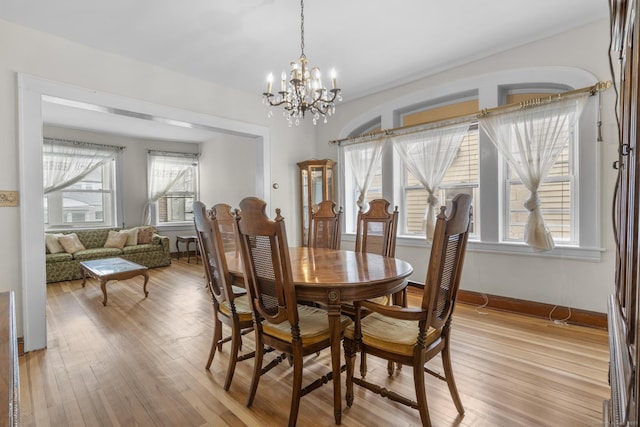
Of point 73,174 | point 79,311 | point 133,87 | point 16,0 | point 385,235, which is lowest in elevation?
point 79,311

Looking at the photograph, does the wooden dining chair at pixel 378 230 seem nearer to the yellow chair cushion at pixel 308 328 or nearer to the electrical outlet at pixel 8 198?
the yellow chair cushion at pixel 308 328

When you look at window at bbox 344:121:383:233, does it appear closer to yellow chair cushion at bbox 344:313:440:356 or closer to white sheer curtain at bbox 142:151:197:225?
yellow chair cushion at bbox 344:313:440:356

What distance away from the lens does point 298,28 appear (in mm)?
2869

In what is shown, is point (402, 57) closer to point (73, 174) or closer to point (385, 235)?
point (385, 235)

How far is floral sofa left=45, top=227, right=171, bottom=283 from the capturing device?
512cm

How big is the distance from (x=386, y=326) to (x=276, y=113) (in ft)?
12.4

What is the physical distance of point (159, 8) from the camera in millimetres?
2568

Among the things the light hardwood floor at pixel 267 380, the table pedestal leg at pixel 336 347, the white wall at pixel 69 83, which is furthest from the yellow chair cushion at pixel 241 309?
the white wall at pixel 69 83

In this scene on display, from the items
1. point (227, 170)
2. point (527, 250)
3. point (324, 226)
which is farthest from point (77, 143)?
point (527, 250)

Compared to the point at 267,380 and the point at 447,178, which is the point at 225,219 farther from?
the point at 447,178

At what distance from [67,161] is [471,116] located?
697cm

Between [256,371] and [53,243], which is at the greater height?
[53,243]

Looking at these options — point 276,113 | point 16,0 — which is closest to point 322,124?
point 276,113

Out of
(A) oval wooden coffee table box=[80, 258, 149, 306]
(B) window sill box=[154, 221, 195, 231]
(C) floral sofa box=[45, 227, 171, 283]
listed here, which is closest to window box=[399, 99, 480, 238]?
(A) oval wooden coffee table box=[80, 258, 149, 306]
